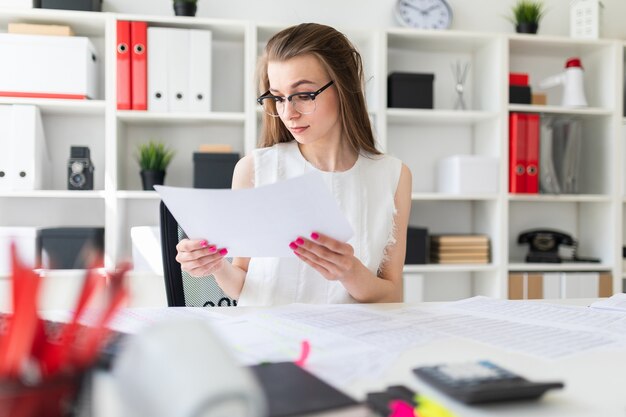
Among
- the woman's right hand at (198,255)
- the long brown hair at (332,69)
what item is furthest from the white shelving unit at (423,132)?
the woman's right hand at (198,255)

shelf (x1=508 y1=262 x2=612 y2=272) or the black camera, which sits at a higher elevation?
the black camera

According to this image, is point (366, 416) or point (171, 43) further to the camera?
point (171, 43)

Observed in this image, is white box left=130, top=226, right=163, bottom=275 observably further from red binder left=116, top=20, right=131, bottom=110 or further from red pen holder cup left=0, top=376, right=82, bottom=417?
red pen holder cup left=0, top=376, right=82, bottom=417

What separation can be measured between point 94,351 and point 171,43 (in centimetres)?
235

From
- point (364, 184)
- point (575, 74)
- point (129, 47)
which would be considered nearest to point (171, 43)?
point (129, 47)

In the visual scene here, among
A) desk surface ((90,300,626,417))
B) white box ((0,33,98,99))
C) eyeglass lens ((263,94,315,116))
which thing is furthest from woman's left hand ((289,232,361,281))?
white box ((0,33,98,99))

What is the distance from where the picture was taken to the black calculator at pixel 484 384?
1.86 feet

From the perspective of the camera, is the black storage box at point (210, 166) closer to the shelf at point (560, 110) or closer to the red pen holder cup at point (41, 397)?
the shelf at point (560, 110)

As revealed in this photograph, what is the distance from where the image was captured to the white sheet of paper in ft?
3.17

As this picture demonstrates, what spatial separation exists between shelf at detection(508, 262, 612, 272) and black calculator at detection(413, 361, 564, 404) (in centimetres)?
227

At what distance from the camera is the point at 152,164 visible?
256 cm

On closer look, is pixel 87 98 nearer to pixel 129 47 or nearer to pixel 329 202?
pixel 129 47

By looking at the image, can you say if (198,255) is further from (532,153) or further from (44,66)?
(532,153)

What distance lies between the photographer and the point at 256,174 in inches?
60.7
